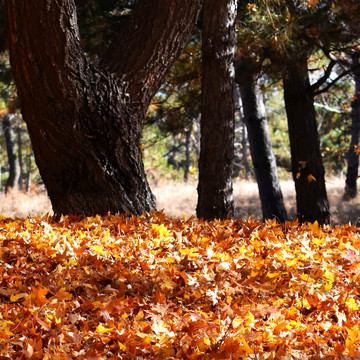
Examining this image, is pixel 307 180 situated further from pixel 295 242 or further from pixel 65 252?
pixel 65 252

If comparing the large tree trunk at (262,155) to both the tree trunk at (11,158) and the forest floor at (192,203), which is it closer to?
the forest floor at (192,203)

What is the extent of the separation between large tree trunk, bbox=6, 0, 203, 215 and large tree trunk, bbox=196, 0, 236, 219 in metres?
0.48

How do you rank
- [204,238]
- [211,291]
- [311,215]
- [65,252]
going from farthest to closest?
1. [311,215]
2. [204,238]
3. [65,252]
4. [211,291]

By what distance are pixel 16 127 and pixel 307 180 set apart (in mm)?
15015

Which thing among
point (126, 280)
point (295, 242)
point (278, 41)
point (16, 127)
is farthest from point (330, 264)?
point (16, 127)

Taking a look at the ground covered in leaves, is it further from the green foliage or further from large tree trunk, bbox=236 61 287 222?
large tree trunk, bbox=236 61 287 222

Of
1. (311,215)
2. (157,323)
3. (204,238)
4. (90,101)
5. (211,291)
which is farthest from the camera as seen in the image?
(311,215)

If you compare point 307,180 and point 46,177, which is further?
point 307,180

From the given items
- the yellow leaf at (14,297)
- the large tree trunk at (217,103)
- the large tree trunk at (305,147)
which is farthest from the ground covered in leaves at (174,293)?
the large tree trunk at (305,147)

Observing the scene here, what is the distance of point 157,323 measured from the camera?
2.20 meters

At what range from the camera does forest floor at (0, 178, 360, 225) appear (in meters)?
12.2

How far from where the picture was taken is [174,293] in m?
2.57

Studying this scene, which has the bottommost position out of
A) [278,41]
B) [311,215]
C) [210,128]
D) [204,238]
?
[311,215]

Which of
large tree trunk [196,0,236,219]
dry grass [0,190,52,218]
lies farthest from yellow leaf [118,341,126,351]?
dry grass [0,190,52,218]
